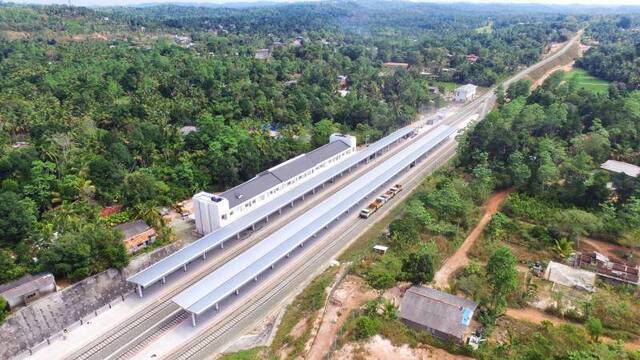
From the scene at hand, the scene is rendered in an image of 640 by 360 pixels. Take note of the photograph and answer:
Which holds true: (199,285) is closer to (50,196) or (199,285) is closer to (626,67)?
(50,196)

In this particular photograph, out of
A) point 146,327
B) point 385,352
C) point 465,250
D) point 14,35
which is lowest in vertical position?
point 146,327

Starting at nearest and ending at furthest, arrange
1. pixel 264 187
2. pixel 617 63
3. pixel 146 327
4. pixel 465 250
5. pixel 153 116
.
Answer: pixel 146 327
pixel 465 250
pixel 264 187
pixel 153 116
pixel 617 63

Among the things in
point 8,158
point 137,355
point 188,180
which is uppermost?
point 8,158

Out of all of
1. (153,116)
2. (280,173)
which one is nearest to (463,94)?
(280,173)

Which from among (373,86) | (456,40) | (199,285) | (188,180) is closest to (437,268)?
(199,285)

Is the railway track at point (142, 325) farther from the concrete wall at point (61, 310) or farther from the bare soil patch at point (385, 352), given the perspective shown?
the bare soil patch at point (385, 352)

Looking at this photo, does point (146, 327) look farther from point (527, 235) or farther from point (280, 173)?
point (527, 235)
